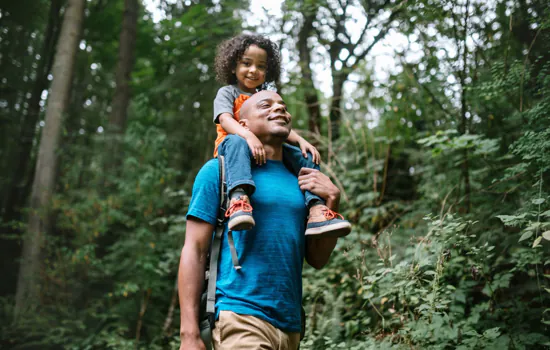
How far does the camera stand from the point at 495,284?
12.8 ft

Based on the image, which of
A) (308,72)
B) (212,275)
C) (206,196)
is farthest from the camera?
(308,72)

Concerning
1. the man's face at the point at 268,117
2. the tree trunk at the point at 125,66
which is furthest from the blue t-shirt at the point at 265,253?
the tree trunk at the point at 125,66

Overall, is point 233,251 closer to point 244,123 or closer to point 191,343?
point 191,343

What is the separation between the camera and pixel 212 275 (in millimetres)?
2250

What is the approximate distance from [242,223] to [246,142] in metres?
0.59

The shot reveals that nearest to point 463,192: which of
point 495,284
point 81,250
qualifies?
point 495,284

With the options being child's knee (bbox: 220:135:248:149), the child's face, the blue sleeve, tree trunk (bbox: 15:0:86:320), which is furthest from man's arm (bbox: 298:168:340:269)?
tree trunk (bbox: 15:0:86:320)

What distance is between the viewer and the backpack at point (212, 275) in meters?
2.17

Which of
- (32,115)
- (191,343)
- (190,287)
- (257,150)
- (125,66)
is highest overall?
(125,66)

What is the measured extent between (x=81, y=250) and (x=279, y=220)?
6.03m

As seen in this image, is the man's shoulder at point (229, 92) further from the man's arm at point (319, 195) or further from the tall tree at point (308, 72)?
the tall tree at point (308, 72)

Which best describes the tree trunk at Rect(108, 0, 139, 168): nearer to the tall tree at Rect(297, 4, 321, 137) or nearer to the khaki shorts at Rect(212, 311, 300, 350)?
the tall tree at Rect(297, 4, 321, 137)

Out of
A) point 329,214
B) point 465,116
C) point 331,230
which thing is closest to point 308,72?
point 465,116

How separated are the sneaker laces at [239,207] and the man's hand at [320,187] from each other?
417 mm
